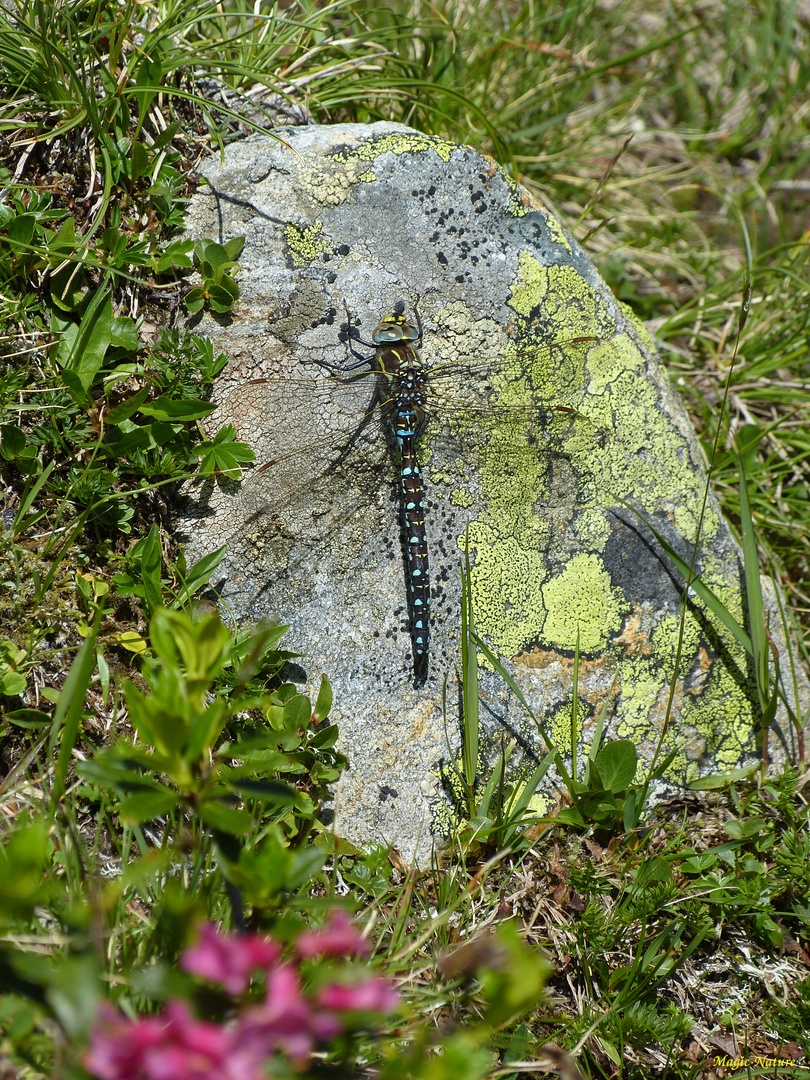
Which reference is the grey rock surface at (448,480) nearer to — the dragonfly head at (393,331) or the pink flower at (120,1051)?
the dragonfly head at (393,331)

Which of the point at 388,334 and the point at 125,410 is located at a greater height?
the point at 388,334

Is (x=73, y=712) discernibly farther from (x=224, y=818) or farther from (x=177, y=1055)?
(x=177, y=1055)

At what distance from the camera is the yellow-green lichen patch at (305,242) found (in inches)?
114

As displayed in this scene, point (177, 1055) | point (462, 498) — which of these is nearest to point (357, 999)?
point (177, 1055)

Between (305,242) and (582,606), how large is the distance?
1.87m

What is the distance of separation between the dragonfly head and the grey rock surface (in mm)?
80

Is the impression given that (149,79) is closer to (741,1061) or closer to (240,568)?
(240,568)

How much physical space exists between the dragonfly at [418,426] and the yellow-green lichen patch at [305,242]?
31 centimetres

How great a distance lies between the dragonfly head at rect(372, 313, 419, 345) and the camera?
2783mm

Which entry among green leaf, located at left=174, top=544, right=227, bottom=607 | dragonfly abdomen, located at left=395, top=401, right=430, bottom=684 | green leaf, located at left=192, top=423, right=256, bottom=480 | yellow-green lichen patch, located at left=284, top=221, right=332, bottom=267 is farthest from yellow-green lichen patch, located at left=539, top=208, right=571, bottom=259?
green leaf, located at left=174, top=544, right=227, bottom=607

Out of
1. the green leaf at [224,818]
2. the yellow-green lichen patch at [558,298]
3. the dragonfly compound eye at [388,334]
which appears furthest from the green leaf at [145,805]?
the yellow-green lichen patch at [558,298]

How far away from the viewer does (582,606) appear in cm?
289

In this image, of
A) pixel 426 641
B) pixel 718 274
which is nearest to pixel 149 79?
pixel 426 641

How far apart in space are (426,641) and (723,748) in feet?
4.47
